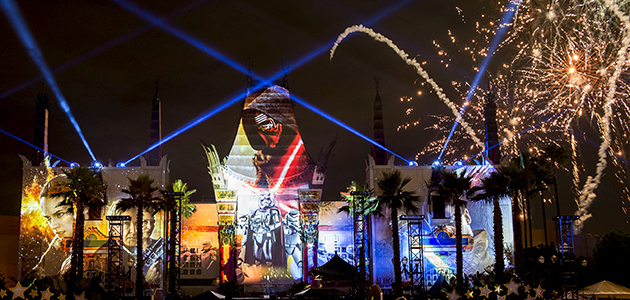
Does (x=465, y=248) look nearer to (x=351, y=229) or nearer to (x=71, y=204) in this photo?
(x=351, y=229)

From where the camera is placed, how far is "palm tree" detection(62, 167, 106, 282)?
120ft

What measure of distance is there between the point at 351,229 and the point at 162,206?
13442 millimetres

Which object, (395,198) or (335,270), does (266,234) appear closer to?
(335,270)

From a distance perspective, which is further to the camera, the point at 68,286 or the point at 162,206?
the point at 162,206

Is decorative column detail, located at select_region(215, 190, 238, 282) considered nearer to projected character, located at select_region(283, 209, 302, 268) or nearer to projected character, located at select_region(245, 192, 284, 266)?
projected character, located at select_region(245, 192, 284, 266)

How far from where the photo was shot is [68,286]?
33000 mm

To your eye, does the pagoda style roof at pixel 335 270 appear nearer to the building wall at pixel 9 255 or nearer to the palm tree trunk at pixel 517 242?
the palm tree trunk at pixel 517 242

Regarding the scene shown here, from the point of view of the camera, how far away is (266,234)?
42.5 metres

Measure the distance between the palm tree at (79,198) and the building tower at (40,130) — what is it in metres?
6.29

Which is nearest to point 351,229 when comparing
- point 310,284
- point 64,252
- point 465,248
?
point 310,284

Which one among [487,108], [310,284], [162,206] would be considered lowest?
[310,284]

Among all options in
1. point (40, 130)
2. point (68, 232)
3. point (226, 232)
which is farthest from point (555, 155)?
point (40, 130)

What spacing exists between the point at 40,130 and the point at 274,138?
17233mm

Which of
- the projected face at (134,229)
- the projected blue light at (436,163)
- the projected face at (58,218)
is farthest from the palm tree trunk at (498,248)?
the projected face at (58,218)
